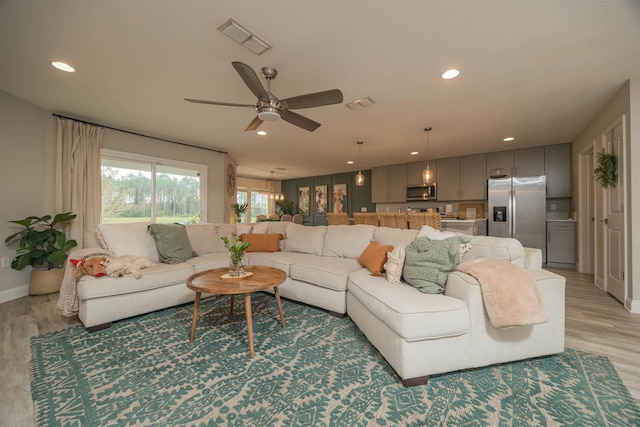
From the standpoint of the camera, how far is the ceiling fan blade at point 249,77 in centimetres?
179

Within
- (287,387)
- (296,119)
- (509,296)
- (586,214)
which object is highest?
(296,119)

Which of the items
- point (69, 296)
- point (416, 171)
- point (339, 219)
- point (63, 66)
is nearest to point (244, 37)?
point (63, 66)

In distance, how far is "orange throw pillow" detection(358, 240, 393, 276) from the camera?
2.45m

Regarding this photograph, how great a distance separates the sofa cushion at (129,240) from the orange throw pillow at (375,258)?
2.54 metres

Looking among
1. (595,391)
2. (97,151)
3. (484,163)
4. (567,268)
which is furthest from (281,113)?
(567,268)

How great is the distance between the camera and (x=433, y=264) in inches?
78.7

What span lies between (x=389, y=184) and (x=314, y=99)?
17.6ft

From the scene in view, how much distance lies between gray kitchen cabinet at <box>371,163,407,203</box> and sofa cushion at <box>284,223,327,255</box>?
3.91 metres

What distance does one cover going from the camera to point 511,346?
68.0 inches

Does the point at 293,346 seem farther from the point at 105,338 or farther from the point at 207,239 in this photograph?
the point at 207,239

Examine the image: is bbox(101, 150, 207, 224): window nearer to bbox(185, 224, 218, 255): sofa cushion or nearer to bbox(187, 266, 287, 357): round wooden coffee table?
bbox(185, 224, 218, 255): sofa cushion

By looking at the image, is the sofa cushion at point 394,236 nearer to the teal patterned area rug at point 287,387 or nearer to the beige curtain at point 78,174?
the teal patterned area rug at point 287,387

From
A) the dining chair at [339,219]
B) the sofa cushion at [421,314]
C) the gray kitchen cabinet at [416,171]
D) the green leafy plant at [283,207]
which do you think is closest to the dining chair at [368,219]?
the dining chair at [339,219]

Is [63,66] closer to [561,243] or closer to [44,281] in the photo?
[44,281]
